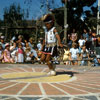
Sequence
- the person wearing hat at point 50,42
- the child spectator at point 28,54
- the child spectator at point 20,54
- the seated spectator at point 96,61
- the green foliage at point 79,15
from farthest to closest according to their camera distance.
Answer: the green foliage at point 79,15 → the child spectator at point 28,54 → the child spectator at point 20,54 → the seated spectator at point 96,61 → the person wearing hat at point 50,42

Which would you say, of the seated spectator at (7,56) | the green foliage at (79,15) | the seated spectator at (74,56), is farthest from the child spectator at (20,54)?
the green foliage at (79,15)

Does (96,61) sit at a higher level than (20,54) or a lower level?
lower

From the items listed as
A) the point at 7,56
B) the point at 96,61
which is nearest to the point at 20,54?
the point at 7,56

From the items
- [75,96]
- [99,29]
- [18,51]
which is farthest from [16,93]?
[99,29]

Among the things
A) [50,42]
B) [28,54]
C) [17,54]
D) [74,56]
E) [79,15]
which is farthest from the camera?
[79,15]

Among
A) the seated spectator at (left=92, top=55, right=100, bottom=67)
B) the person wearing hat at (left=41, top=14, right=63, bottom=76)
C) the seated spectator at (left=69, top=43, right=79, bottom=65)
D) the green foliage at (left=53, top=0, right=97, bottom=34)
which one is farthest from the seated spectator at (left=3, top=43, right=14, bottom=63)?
the green foliage at (left=53, top=0, right=97, bottom=34)

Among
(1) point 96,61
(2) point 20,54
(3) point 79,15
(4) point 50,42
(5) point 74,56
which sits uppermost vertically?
(3) point 79,15

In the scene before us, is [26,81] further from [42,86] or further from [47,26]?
[47,26]

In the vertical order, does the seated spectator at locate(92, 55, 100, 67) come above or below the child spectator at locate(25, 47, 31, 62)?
below

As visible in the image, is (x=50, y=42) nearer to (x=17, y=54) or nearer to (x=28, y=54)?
(x=17, y=54)

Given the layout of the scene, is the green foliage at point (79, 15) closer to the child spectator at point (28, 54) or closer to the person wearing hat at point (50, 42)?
the child spectator at point (28, 54)

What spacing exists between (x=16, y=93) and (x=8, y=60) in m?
7.03

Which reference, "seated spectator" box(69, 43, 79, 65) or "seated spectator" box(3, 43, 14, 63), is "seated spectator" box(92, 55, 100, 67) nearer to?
"seated spectator" box(69, 43, 79, 65)

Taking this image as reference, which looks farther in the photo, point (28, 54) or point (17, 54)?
point (28, 54)
